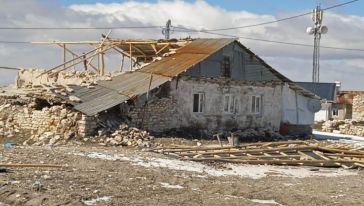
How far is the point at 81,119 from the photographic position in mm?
24125

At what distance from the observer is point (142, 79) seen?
27359 mm

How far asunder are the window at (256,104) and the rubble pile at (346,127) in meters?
10.4

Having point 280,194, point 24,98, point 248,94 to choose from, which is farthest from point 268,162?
point 24,98

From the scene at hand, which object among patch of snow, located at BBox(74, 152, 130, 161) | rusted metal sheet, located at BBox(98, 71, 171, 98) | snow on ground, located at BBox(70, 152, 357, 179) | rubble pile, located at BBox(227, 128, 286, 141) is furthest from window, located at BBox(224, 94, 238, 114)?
patch of snow, located at BBox(74, 152, 130, 161)

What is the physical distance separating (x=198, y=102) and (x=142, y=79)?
119 inches

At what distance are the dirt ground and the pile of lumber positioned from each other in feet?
1.98

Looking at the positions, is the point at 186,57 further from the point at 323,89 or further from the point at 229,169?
the point at 323,89

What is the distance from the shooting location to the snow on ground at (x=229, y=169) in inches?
684

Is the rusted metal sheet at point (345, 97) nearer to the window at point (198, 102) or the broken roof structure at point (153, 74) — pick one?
the broken roof structure at point (153, 74)

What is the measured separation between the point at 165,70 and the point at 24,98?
6.92 m

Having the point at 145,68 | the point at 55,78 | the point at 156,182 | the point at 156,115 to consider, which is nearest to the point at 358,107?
the point at 145,68

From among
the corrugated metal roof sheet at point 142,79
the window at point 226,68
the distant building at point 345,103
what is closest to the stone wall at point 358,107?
the distant building at point 345,103

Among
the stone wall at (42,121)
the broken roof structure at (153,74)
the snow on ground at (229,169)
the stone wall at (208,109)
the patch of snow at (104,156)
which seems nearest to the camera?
the snow on ground at (229,169)

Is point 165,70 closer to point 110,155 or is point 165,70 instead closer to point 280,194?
point 110,155
